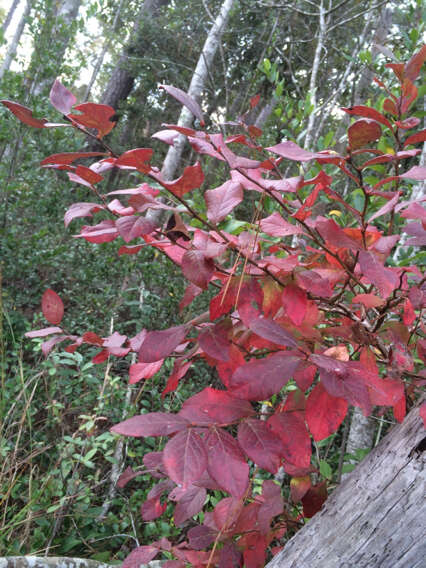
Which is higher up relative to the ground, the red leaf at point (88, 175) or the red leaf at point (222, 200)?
the red leaf at point (222, 200)

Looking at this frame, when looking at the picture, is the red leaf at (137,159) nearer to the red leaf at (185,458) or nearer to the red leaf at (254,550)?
the red leaf at (185,458)

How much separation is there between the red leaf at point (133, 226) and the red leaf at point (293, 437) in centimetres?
33

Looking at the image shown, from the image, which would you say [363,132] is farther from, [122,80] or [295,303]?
[122,80]

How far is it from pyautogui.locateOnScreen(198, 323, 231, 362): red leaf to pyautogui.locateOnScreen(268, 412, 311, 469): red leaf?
12 cm

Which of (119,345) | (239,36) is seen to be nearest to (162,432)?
(119,345)

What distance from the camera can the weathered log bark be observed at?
2.12 ft

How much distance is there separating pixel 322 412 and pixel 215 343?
184mm

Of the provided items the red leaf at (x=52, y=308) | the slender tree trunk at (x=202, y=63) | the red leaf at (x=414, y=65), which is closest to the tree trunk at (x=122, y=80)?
the slender tree trunk at (x=202, y=63)

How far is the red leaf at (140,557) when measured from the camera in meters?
0.93

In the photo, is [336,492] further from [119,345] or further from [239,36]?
[239,36]

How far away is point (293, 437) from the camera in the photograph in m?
0.64

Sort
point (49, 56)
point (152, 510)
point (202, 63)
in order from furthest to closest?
1. point (202, 63)
2. point (49, 56)
3. point (152, 510)

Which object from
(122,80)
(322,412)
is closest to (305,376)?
(322,412)

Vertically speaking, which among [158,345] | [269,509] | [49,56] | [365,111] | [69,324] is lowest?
[69,324]
